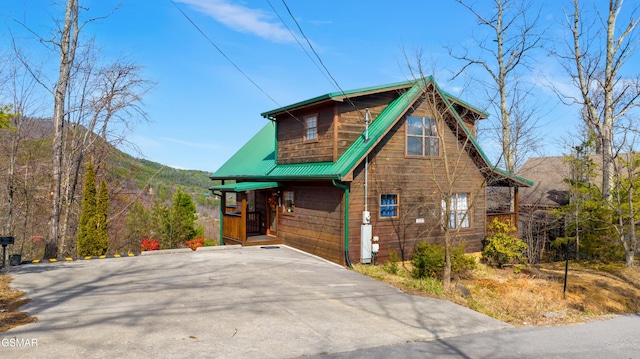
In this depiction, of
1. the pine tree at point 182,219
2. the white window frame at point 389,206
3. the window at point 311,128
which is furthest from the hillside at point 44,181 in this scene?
the white window frame at point 389,206

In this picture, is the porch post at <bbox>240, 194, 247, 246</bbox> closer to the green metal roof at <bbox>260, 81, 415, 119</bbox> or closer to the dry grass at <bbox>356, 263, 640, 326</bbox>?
the green metal roof at <bbox>260, 81, 415, 119</bbox>

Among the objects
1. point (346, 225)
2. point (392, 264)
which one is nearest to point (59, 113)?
point (346, 225)

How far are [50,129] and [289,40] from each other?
15979 mm

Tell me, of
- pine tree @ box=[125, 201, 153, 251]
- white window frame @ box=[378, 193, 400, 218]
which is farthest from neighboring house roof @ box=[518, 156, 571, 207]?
pine tree @ box=[125, 201, 153, 251]

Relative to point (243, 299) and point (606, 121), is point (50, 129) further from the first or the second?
point (606, 121)

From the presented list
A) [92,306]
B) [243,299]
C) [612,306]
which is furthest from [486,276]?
[92,306]

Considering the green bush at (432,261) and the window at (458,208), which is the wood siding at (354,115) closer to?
the green bush at (432,261)

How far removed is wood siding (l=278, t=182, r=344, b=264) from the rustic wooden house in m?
0.03

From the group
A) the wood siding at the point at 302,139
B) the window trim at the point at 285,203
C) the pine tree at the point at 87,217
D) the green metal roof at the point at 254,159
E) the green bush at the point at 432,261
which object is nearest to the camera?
the green bush at the point at 432,261

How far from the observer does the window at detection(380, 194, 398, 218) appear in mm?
13141

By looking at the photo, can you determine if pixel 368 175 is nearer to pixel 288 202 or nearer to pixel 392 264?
pixel 392 264

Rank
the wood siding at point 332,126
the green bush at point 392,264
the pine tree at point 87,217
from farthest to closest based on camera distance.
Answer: the pine tree at point 87,217 → the wood siding at point 332,126 → the green bush at point 392,264

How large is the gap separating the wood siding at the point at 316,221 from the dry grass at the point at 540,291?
1.28 m

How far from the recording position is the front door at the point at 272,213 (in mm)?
16094
